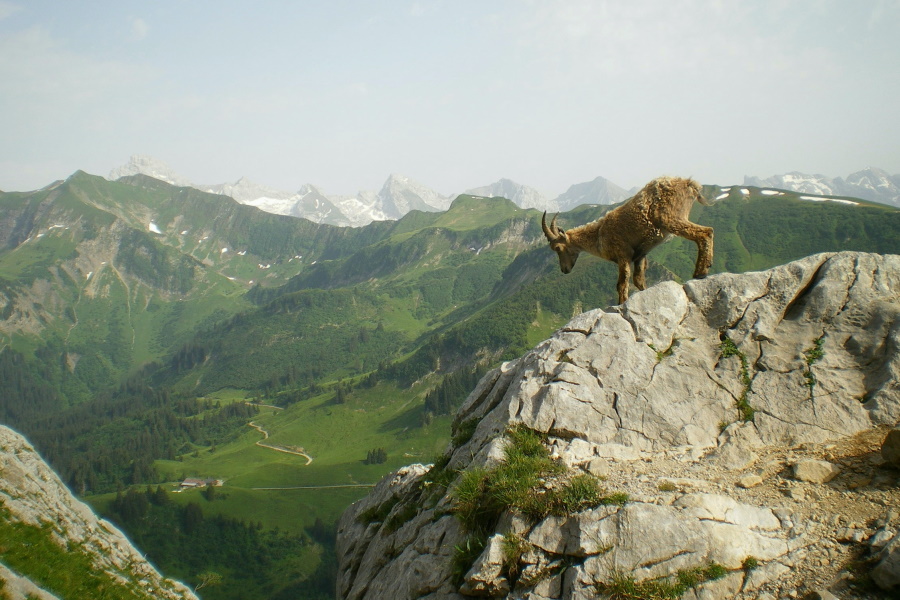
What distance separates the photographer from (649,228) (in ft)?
59.2

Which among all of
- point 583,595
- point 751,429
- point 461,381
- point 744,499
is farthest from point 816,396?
point 461,381

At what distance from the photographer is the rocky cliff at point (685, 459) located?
927 cm

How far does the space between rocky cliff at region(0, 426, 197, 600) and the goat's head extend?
23.4 meters

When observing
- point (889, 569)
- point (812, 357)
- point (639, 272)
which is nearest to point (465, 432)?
point (639, 272)

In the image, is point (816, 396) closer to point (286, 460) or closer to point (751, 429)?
point (751, 429)

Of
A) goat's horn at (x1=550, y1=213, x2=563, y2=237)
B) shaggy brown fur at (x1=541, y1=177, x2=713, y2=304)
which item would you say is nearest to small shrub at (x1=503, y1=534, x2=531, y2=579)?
shaggy brown fur at (x1=541, y1=177, x2=713, y2=304)

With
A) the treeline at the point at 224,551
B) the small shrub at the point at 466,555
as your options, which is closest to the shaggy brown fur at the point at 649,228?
the small shrub at the point at 466,555

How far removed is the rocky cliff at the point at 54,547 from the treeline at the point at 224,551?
83.6 meters

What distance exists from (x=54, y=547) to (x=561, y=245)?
31.9 m

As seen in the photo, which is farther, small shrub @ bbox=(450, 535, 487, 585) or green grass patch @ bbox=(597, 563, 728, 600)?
small shrub @ bbox=(450, 535, 487, 585)

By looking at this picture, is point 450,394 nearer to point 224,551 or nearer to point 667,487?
point 224,551

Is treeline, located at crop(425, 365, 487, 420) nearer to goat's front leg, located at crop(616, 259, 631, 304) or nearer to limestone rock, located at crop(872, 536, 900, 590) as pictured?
goat's front leg, located at crop(616, 259, 631, 304)

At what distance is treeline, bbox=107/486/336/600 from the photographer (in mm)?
116812

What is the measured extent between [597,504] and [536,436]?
9.72 ft
